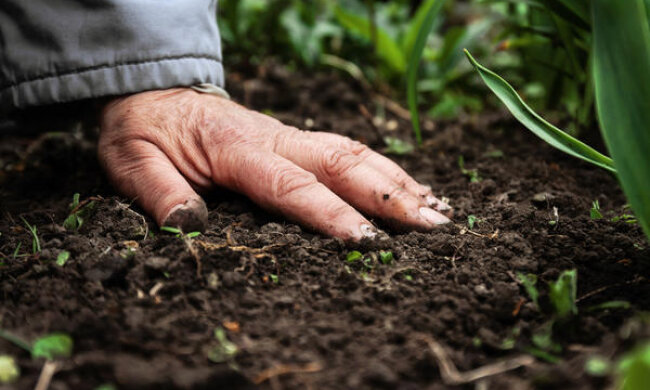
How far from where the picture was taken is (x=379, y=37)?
2.42m

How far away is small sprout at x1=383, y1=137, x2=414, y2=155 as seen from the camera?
5.74ft

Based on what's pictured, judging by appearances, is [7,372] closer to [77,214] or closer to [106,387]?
[106,387]

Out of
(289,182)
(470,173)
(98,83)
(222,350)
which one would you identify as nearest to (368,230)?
(289,182)

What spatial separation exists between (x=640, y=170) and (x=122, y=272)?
868mm

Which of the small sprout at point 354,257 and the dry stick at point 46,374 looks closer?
the dry stick at point 46,374

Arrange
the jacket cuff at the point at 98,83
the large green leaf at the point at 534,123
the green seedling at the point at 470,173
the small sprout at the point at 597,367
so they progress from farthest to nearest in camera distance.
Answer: the green seedling at the point at 470,173 → the jacket cuff at the point at 98,83 → the large green leaf at the point at 534,123 → the small sprout at the point at 597,367

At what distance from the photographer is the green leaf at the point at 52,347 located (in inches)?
30.5

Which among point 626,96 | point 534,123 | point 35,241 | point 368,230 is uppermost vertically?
point 626,96

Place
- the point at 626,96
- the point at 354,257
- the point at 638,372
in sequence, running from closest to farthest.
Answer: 1. the point at 638,372
2. the point at 626,96
3. the point at 354,257

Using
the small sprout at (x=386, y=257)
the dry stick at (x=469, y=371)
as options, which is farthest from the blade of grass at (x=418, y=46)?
the dry stick at (x=469, y=371)

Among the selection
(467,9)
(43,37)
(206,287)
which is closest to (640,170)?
(206,287)

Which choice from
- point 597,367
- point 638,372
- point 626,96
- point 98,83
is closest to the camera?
point 638,372

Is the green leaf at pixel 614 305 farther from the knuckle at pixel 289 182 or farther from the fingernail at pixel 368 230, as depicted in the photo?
the knuckle at pixel 289 182

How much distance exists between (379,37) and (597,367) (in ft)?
6.36
